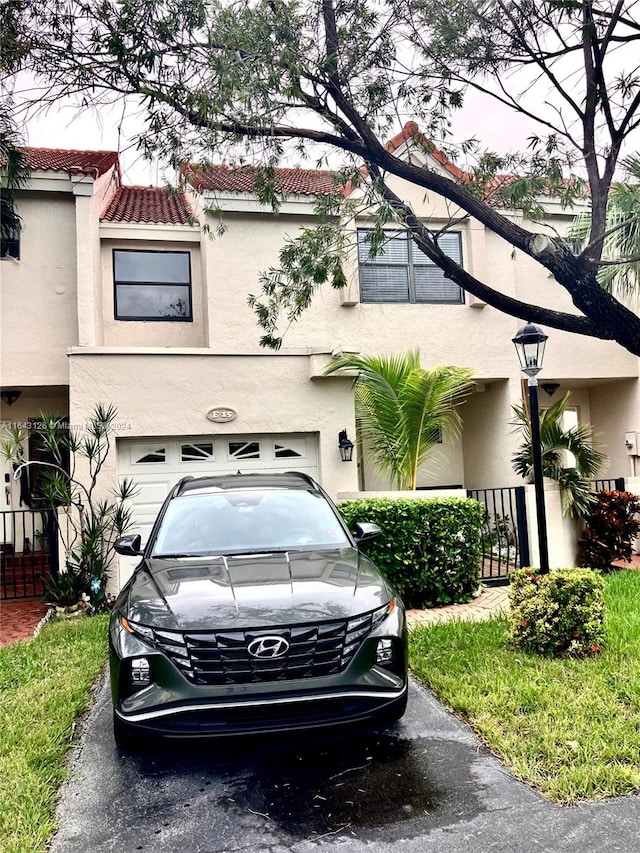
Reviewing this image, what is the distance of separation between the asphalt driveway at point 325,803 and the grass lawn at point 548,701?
154 millimetres

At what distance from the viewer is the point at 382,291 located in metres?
11.9

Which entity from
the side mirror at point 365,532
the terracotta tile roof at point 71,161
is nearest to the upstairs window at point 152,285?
the terracotta tile roof at point 71,161

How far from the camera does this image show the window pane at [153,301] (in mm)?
11742

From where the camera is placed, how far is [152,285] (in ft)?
38.9

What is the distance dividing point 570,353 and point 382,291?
4.15m

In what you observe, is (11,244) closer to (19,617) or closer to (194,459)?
(194,459)

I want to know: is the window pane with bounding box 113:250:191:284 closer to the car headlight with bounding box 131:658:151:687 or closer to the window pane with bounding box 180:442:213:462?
the window pane with bounding box 180:442:213:462

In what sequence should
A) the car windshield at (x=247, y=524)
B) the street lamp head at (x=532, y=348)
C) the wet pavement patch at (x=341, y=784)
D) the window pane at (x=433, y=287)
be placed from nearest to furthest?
the wet pavement patch at (x=341, y=784) → the car windshield at (x=247, y=524) → the street lamp head at (x=532, y=348) → the window pane at (x=433, y=287)

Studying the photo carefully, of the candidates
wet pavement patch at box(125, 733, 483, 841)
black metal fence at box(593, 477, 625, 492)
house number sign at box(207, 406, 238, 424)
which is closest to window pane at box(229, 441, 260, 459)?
house number sign at box(207, 406, 238, 424)

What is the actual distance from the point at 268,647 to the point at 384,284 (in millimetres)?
9579

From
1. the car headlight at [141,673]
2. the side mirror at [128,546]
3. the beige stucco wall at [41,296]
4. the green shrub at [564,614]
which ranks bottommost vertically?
the green shrub at [564,614]

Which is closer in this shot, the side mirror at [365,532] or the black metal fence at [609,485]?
the side mirror at [365,532]

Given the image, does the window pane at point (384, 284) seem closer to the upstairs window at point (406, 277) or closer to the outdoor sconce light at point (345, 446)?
the upstairs window at point (406, 277)

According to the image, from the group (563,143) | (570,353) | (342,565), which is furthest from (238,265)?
(342,565)
